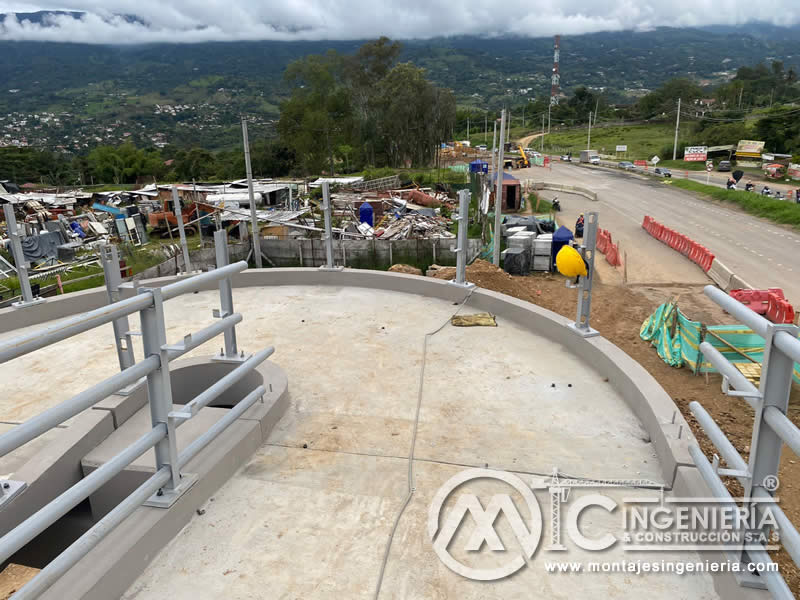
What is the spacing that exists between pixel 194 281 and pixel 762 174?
5893cm

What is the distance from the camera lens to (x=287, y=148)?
71.1 metres

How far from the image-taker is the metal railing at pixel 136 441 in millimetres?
2154

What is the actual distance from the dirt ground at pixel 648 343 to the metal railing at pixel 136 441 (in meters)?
5.83

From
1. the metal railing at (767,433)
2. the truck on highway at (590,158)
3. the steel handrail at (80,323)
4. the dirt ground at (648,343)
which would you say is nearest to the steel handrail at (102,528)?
the steel handrail at (80,323)

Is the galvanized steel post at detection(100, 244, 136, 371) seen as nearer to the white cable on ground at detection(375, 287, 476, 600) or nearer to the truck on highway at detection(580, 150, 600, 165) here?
the white cable on ground at detection(375, 287, 476, 600)

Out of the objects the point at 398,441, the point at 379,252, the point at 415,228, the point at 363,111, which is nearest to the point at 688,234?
the point at 415,228

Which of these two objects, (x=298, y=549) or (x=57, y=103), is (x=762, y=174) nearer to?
(x=298, y=549)

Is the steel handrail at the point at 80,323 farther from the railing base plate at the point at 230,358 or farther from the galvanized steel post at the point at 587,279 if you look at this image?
the galvanized steel post at the point at 587,279

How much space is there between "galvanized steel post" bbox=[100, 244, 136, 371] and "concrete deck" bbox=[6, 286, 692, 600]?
4.41ft

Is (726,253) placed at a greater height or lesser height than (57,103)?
lesser

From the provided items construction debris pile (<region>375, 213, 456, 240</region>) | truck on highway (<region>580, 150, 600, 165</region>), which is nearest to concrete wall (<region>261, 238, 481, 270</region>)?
construction debris pile (<region>375, 213, 456, 240</region>)

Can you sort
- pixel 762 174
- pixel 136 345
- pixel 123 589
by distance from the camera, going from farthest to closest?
pixel 762 174 → pixel 136 345 → pixel 123 589

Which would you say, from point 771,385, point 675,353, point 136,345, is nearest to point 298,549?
point 771,385

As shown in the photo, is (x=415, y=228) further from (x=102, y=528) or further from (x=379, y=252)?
(x=102, y=528)
